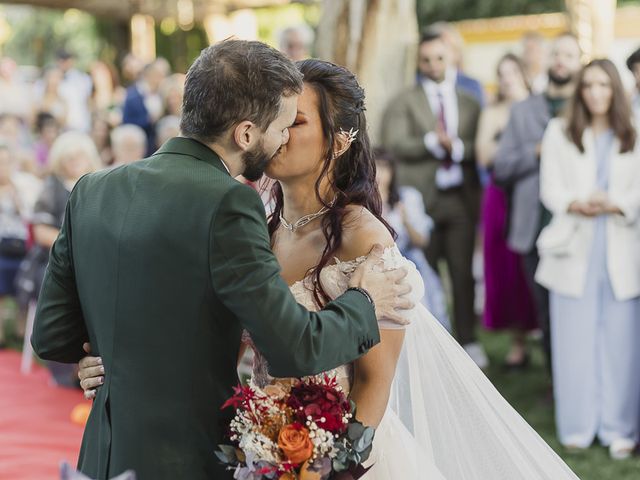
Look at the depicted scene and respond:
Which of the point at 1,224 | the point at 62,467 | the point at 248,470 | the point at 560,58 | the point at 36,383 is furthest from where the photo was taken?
the point at 1,224

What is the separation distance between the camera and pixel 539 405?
6656 mm

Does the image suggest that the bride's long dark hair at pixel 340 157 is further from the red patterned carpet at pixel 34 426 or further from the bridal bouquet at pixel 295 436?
the red patterned carpet at pixel 34 426

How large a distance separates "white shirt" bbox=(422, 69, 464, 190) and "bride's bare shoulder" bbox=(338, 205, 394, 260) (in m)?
4.64

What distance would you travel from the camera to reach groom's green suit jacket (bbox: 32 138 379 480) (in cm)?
225

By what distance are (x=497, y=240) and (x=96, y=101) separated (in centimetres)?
761

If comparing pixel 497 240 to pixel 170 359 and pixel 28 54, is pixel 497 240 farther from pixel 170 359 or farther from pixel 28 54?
pixel 28 54

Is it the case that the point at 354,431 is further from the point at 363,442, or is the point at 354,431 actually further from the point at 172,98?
the point at 172,98

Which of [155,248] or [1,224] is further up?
[155,248]

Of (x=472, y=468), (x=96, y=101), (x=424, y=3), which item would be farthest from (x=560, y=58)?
(x=424, y=3)

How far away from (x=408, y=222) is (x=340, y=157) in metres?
3.71

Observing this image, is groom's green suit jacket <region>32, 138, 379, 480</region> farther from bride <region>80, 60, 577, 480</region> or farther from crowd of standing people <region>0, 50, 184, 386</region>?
crowd of standing people <region>0, 50, 184, 386</region>

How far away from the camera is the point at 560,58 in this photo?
6691mm

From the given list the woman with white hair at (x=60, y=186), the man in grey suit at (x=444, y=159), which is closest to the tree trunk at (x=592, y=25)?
the man in grey suit at (x=444, y=159)

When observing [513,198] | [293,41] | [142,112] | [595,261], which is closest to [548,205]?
[595,261]
